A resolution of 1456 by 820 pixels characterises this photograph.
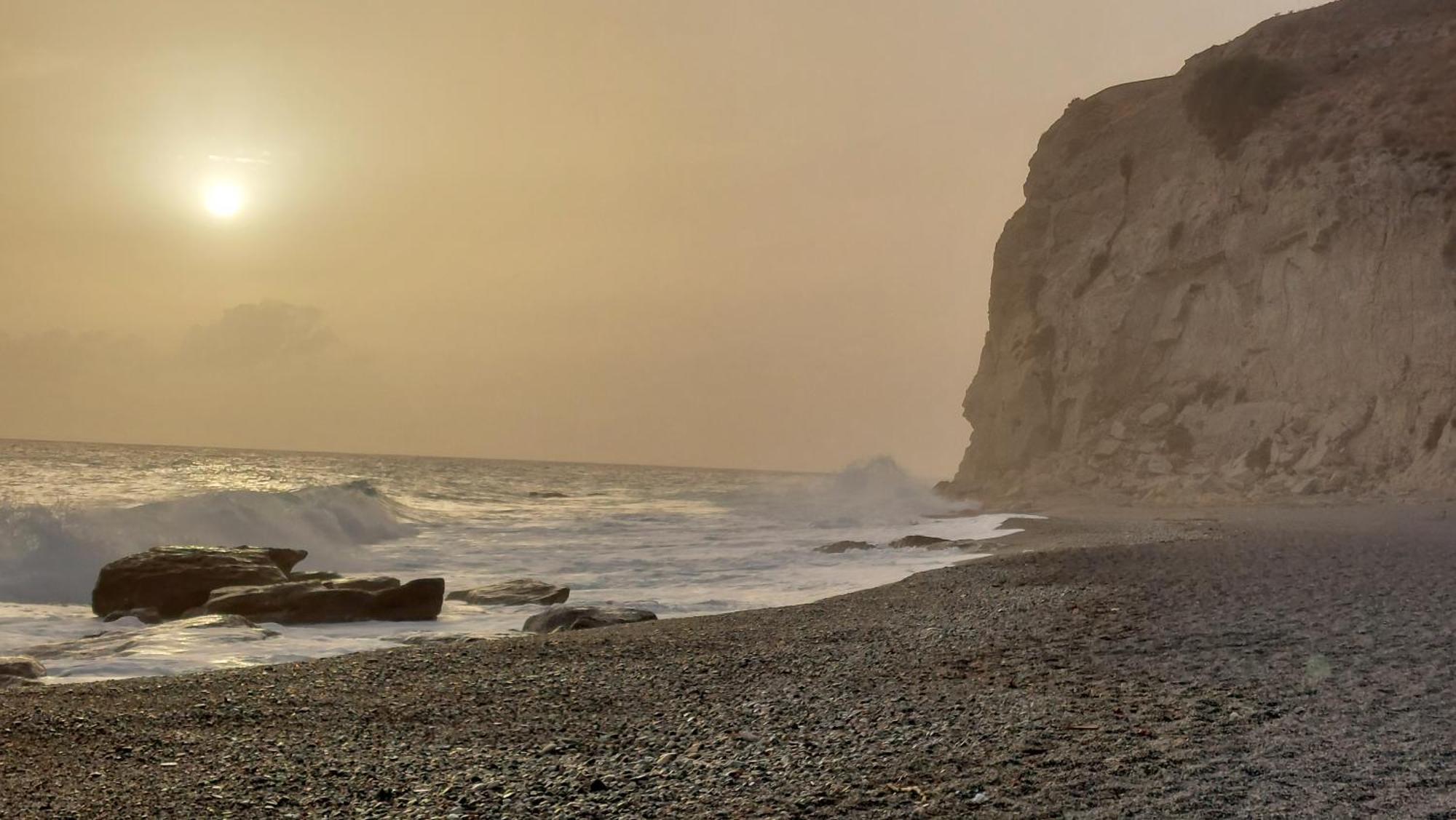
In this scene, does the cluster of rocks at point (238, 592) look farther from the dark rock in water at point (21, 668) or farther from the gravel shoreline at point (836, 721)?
the gravel shoreline at point (836, 721)

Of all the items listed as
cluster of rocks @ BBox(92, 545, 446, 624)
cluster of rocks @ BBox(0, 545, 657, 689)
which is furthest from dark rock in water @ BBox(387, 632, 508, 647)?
cluster of rocks @ BBox(92, 545, 446, 624)

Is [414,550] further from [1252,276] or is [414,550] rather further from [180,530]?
[1252,276]

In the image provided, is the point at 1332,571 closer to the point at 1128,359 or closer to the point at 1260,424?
the point at 1260,424

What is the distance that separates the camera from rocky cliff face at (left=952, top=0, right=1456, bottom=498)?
30031mm

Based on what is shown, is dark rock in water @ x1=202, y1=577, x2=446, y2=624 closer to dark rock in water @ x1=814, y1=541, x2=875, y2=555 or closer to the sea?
the sea

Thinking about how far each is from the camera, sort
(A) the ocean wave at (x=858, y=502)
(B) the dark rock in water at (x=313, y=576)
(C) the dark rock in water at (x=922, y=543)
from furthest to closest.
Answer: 1. (A) the ocean wave at (x=858, y=502)
2. (C) the dark rock in water at (x=922, y=543)
3. (B) the dark rock in water at (x=313, y=576)

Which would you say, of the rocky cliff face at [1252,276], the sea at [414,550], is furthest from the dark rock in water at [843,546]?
the rocky cliff face at [1252,276]

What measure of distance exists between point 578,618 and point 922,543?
1471cm

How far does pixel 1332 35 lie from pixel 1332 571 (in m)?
33.9

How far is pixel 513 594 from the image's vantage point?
58.2ft

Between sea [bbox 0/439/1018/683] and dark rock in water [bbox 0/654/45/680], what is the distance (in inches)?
8.3

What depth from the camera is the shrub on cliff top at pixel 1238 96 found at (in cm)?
3819

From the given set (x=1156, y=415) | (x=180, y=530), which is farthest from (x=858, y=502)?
(x=180, y=530)

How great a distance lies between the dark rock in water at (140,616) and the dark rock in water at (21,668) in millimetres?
4608
